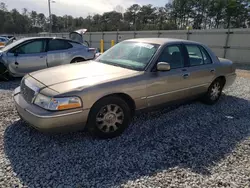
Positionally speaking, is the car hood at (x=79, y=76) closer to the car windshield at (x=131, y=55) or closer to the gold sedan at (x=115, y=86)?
the gold sedan at (x=115, y=86)

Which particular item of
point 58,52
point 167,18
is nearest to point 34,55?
point 58,52

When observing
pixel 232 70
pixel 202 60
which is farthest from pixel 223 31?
pixel 202 60

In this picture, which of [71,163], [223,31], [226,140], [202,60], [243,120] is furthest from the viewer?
[223,31]

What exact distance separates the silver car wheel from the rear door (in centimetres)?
178

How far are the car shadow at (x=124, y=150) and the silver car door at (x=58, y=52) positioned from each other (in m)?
3.59

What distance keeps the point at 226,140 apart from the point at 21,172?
3038 mm

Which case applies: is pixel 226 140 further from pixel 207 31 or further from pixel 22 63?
pixel 207 31

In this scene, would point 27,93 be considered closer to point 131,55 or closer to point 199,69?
point 131,55

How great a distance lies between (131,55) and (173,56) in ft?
2.72

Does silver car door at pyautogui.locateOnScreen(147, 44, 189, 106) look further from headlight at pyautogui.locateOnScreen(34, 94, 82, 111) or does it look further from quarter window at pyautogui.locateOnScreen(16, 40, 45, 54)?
quarter window at pyautogui.locateOnScreen(16, 40, 45, 54)

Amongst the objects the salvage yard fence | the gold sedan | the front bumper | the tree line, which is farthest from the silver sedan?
the tree line

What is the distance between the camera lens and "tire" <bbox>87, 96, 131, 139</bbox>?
2.84 meters

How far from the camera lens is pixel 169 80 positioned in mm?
3596

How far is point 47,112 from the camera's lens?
99.4 inches
